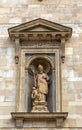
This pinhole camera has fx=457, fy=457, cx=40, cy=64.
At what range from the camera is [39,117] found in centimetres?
1218

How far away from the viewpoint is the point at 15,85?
1281 centimetres

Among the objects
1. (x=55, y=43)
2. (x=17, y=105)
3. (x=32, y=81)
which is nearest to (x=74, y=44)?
(x=55, y=43)

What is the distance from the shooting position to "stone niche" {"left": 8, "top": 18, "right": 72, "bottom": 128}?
1254cm

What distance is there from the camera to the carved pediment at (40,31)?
1317cm

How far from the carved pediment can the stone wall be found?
0.37 metres

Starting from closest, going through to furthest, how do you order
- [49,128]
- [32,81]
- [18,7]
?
[49,128]
[32,81]
[18,7]

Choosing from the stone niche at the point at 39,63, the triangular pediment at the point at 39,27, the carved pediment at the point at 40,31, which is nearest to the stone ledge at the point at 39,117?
the stone niche at the point at 39,63

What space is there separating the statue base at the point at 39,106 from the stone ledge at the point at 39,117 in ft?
0.73

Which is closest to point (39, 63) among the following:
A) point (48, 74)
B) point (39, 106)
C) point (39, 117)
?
point (48, 74)

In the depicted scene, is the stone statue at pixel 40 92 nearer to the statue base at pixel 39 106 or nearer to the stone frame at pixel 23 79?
the statue base at pixel 39 106

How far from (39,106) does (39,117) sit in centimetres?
36

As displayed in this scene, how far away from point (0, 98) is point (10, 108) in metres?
0.42

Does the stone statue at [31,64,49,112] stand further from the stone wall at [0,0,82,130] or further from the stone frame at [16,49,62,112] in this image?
the stone wall at [0,0,82,130]

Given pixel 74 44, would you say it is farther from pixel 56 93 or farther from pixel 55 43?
pixel 56 93
